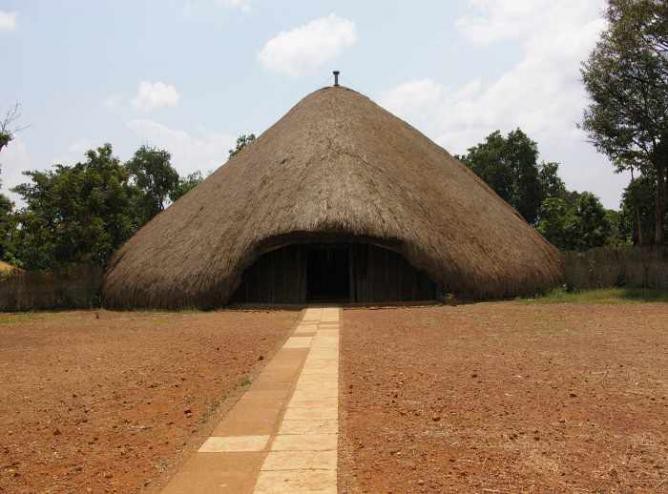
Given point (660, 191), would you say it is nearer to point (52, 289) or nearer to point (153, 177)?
point (52, 289)

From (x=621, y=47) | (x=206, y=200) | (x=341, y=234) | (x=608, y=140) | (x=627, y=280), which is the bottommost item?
(x=627, y=280)

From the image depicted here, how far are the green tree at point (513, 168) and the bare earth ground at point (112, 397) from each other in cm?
3577

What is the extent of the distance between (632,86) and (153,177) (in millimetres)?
30229

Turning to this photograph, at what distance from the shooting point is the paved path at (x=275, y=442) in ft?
10.6

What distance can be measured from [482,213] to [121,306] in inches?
469

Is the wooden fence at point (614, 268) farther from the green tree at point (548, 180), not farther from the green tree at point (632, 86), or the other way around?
the green tree at point (548, 180)

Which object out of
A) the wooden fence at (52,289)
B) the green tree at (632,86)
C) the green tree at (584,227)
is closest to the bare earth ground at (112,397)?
the wooden fence at (52,289)

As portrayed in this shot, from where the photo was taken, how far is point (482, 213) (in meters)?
18.5

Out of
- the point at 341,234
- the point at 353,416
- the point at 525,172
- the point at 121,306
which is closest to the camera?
the point at 353,416

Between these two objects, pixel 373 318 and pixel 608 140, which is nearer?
pixel 373 318

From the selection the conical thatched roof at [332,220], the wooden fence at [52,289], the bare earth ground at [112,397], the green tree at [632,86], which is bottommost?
the bare earth ground at [112,397]

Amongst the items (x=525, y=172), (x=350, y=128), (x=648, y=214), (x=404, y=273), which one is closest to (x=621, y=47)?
(x=350, y=128)

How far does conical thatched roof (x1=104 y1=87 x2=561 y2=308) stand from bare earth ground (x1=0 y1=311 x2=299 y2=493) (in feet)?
14.3

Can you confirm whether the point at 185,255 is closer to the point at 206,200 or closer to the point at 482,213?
the point at 206,200
